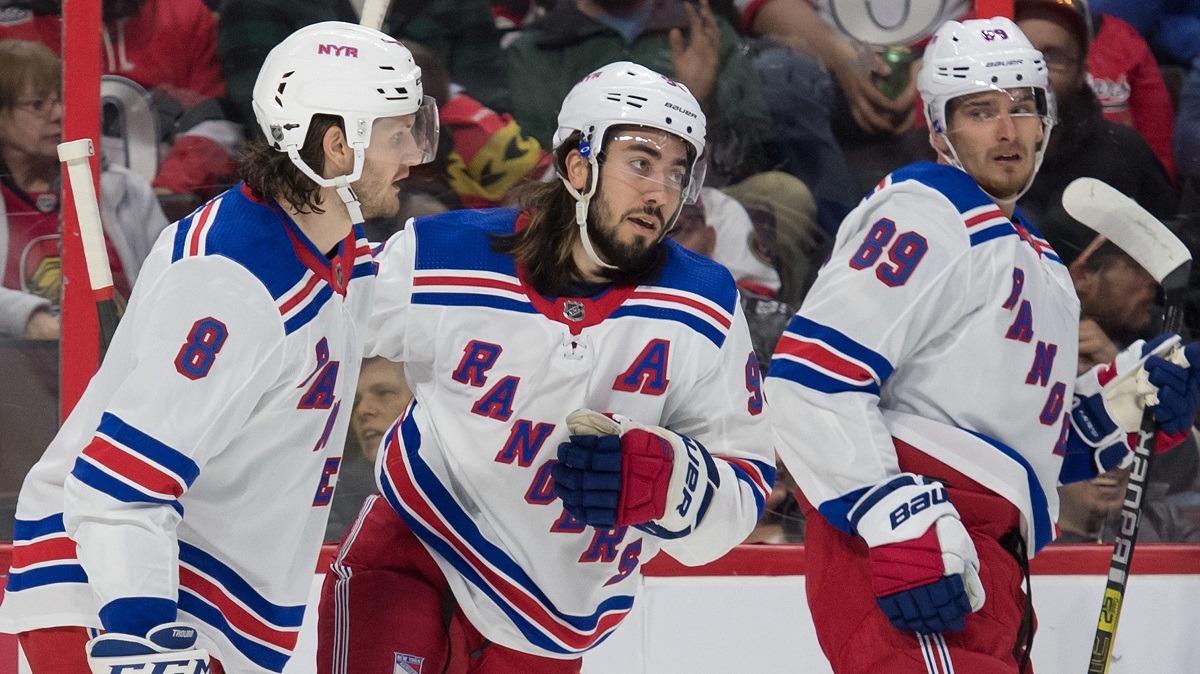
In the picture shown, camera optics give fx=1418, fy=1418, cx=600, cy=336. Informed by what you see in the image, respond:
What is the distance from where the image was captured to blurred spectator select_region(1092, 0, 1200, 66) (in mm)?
3156

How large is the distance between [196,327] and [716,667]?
1580 mm

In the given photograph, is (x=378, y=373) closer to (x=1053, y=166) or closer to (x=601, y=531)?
(x=601, y=531)

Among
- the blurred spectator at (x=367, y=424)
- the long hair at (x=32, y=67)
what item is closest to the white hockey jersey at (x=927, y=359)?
the blurred spectator at (x=367, y=424)

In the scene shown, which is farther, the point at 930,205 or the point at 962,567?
the point at 930,205

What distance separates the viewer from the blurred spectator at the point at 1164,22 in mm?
3156

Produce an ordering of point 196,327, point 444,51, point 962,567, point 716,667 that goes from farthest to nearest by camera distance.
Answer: point 444,51 < point 716,667 < point 962,567 < point 196,327

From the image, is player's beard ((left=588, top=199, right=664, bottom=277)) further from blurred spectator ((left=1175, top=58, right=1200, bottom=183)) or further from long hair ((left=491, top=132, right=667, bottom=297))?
blurred spectator ((left=1175, top=58, right=1200, bottom=183))

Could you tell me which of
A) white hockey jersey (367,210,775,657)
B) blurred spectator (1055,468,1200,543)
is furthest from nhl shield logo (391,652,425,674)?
blurred spectator (1055,468,1200,543)

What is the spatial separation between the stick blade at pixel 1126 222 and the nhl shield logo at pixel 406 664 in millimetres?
1401

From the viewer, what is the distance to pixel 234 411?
64.7 inches

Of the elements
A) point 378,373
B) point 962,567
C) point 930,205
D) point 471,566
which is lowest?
point 378,373

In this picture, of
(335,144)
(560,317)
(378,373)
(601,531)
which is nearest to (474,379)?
(560,317)

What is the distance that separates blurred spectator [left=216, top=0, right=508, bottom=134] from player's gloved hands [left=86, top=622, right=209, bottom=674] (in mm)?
1627

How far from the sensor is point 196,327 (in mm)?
1611
